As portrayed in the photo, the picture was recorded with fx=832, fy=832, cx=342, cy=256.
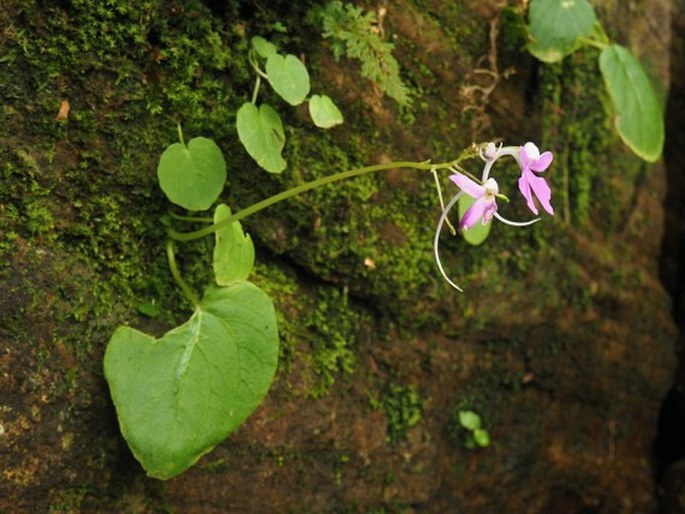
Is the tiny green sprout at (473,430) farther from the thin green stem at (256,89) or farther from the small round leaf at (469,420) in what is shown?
the thin green stem at (256,89)

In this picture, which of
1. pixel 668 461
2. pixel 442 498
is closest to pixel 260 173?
pixel 442 498

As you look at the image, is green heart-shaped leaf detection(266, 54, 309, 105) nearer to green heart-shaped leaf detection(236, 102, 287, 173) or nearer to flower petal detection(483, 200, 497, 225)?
green heart-shaped leaf detection(236, 102, 287, 173)

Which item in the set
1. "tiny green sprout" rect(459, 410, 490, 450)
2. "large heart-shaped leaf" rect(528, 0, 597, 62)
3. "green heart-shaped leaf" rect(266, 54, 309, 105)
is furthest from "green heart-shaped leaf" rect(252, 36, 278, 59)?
"tiny green sprout" rect(459, 410, 490, 450)

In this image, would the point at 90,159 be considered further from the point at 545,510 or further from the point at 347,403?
the point at 545,510

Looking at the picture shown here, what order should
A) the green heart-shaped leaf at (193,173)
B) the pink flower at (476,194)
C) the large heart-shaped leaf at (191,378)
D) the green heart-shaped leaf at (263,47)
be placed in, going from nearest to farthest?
1. the pink flower at (476,194)
2. the large heart-shaped leaf at (191,378)
3. the green heart-shaped leaf at (193,173)
4. the green heart-shaped leaf at (263,47)

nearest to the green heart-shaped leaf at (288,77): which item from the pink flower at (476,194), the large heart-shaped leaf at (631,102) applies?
the pink flower at (476,194)

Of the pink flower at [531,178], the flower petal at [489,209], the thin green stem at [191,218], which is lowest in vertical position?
the thin green stem at [191,218]

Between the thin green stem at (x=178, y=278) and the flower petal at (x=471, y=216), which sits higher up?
the flower petal at (x=471, y=216)
